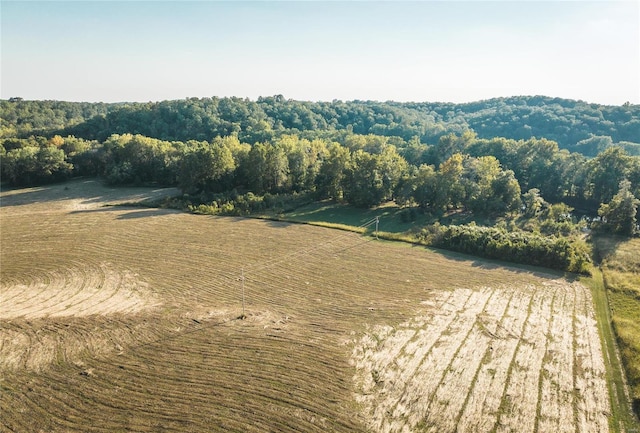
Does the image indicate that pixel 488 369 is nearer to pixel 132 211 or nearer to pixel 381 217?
pixel 381 217

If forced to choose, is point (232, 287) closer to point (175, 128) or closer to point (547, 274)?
point (547, 274)

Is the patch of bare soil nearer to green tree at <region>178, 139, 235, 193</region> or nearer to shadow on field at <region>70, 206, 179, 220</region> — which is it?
shadow on field at <region>70, 206, 179, 220</region>

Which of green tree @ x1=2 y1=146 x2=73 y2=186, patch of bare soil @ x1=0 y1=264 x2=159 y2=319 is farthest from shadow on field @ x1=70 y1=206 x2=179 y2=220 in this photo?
green tree @ x1=2 y1=146 x2=73 y2=186

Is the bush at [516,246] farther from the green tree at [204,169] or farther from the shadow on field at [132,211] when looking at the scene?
the shadow on field at [132,211]

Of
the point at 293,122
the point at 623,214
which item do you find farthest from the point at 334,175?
the point at 293,122

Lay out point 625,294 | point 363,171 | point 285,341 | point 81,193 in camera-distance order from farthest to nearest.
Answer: point 81,193 → point 363,171 → point 625,294 → point 285,341

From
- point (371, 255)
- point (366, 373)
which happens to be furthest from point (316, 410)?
point (371, 255)
